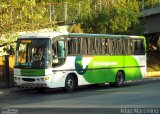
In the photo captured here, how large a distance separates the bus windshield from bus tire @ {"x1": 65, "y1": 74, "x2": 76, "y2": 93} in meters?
1.58

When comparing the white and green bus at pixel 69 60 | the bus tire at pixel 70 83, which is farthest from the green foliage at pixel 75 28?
the bus tire at pixel 70 83

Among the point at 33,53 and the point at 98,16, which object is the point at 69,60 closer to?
the point at 33,53

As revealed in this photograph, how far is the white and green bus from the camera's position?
24641mm

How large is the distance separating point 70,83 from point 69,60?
1.17 meters

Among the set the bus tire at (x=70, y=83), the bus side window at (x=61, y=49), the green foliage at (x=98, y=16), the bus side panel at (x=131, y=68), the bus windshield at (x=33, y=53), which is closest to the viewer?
the bus windshield at (x=33, y=53)

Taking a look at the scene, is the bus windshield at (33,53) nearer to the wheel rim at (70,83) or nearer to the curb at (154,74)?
the wheel rim at (70,83)

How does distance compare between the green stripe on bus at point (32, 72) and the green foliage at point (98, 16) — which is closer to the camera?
the green stripe on bus at point (32, 72)

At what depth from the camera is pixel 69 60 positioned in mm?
25656

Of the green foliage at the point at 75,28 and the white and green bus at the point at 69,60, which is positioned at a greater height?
the green foliage at the point at 75,28

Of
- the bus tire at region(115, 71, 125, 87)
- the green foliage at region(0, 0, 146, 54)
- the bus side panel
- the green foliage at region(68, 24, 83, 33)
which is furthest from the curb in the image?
the bus tire at region(115, 71, 125, 87)

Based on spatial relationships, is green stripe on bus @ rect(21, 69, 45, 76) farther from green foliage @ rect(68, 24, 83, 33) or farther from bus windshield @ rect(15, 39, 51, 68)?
green foliage @ rect(68, 24, 83, 33)

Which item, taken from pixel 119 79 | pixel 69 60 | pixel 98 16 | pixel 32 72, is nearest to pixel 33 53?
pixel 32 72

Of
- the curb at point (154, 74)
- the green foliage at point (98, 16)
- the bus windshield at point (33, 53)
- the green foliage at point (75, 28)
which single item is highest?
the green foliage at point (98, 16)

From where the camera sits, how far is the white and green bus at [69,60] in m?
24.6
